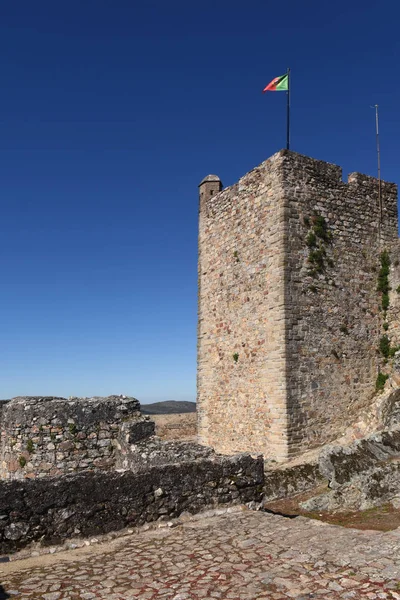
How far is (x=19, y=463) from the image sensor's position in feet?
30.8

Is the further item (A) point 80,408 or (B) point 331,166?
(B) point 331,166

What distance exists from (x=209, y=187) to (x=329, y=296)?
6.66 m

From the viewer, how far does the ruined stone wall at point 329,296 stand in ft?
49.6

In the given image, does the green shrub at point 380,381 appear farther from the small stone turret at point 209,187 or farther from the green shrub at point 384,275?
the small stone turret at point 209,187

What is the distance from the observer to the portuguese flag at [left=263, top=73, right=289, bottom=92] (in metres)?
17.0

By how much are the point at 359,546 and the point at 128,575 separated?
2401mm

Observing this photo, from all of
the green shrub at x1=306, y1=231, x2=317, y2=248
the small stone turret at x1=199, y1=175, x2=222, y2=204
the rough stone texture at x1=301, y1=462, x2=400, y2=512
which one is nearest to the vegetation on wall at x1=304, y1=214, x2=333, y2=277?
the green shrub at x1=306, y1=231, x2=317, y2=248

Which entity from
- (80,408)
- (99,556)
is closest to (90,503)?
(99,556)

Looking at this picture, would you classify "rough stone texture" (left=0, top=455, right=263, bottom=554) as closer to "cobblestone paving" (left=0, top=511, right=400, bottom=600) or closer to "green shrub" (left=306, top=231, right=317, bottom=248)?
"cobblestone paving" (left=0, top=511, right=400, bottom=600)

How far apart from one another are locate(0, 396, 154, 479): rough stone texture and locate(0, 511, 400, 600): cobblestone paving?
3.77 m

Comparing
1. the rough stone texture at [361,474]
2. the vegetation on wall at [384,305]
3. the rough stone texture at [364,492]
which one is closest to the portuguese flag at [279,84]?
the vegetation on wall at [384,305]

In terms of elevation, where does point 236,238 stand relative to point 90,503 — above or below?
above

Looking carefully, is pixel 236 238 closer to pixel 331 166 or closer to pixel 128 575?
pixel 331 166

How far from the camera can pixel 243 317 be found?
16750 mm
